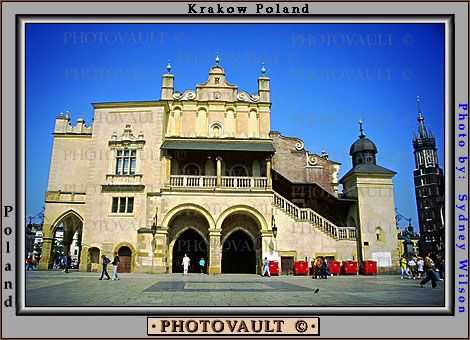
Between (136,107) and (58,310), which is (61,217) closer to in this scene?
(136,107)

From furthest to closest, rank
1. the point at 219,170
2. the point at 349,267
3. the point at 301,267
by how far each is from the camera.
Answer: the point at 219,170, the point at 349,267, the point at 301,267

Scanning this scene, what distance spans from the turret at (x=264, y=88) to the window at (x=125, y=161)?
9343 mm

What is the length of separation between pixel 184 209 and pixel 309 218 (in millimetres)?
7701

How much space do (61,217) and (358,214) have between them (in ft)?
65.1

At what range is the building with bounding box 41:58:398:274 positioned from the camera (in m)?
26.3

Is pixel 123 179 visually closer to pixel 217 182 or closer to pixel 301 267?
pixel 217 182

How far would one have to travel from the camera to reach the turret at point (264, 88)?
1173 inches

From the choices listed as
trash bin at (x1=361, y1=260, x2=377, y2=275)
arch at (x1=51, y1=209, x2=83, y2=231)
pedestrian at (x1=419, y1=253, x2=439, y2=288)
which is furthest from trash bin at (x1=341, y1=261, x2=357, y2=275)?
arch at (x1=51, y1=209, x2=83, y2=231)

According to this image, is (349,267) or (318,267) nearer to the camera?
(318,267)

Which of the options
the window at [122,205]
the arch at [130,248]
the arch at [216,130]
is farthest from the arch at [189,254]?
the arch at [216,130]

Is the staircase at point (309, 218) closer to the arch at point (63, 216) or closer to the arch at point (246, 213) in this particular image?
the arch at point (246, 213)

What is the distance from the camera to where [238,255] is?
95.6 ft

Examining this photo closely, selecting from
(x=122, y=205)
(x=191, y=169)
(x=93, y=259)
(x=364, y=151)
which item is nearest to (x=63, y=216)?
(x=93, y=259)

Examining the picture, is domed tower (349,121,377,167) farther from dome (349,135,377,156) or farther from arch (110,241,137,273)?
arch (110,241,137,273)
